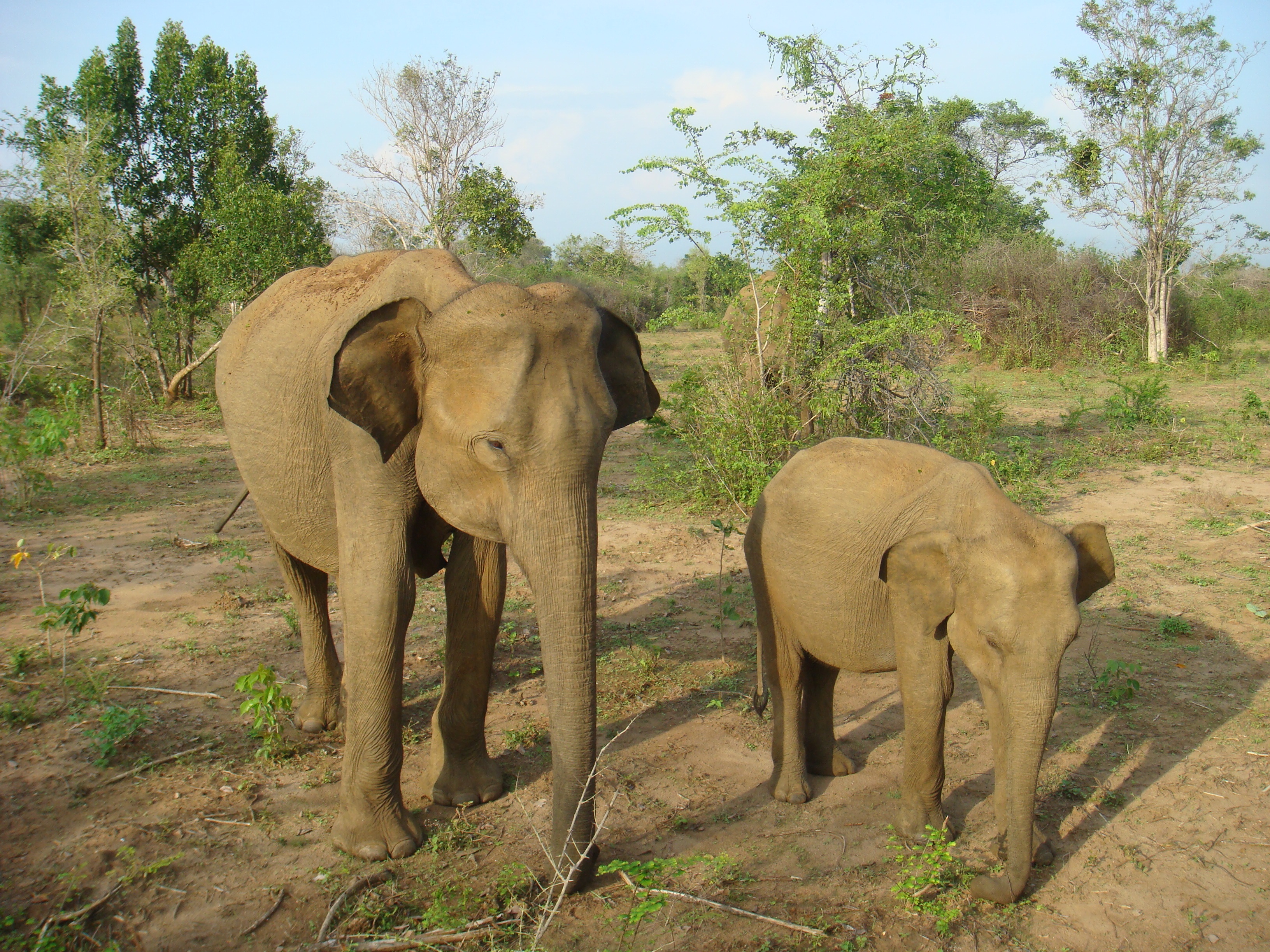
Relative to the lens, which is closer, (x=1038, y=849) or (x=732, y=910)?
(x=732, y=910)

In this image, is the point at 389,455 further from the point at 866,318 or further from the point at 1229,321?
the point at 1229,321

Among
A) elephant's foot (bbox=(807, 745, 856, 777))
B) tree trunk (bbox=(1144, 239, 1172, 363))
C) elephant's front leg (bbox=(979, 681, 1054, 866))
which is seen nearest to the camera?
elephant's front leg (bbox=(979, 681, 1054, 866))

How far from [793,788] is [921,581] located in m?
1.26

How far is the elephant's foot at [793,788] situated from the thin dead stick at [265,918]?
7.36 ft

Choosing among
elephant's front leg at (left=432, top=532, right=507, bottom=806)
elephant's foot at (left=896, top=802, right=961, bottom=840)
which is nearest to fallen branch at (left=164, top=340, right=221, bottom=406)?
elephant's front leg at (left=432, top=532, right=507, bottom=806)

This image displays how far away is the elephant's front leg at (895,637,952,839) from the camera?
13.0 ft

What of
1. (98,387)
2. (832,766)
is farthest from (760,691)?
(98,387)

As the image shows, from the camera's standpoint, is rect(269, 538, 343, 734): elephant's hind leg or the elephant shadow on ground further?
rect(269, 538, 343, 734): elephant's hind leg

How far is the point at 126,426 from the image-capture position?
13055 mm

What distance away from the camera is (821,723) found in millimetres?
4801

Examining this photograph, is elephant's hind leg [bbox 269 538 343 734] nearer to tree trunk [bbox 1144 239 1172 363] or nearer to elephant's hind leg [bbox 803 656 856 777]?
elephant's hind leg [bbox 803 656 856 777]

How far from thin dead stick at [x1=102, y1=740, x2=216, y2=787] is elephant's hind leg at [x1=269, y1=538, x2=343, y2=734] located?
57 cm

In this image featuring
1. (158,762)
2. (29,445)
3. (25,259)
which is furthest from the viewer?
Result: (25,259)

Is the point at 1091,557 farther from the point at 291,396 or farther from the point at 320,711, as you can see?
the point at 320,711
